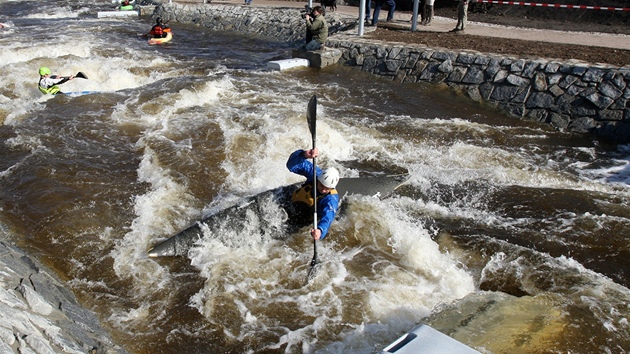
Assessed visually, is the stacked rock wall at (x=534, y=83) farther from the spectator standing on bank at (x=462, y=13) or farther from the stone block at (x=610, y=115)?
the spectator standing on bank at (x=462, y=13)

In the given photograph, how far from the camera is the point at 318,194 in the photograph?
532cm

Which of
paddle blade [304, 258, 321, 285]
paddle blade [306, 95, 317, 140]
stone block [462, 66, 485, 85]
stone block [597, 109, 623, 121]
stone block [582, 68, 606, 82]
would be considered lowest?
paddle blade [304, 258, 321, 285]

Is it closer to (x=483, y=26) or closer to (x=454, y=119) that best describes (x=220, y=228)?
(x=454, y=119)

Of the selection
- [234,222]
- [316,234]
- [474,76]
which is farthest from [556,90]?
[234,222]

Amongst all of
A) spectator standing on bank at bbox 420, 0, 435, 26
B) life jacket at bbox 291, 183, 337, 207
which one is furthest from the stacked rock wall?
life jacket at bbox 291, 183, 337, 207

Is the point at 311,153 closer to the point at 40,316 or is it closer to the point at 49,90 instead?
the point at 40,316

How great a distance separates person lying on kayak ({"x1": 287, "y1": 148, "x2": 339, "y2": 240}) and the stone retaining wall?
555 cm

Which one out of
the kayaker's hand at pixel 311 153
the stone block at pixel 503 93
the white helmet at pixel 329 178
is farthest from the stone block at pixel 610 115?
the kayaker's hand at pixel 311 153

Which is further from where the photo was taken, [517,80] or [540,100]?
[517,80]

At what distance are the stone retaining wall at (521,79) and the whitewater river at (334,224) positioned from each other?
1.06 ft

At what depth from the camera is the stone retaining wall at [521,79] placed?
28.2 ft

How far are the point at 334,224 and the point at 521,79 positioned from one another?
5640 mm

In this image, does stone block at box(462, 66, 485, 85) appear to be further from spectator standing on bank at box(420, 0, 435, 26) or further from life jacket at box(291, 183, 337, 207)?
life jacket at box(291, 183, 337, 207)

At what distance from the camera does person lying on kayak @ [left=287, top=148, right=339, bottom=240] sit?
5023 mm
